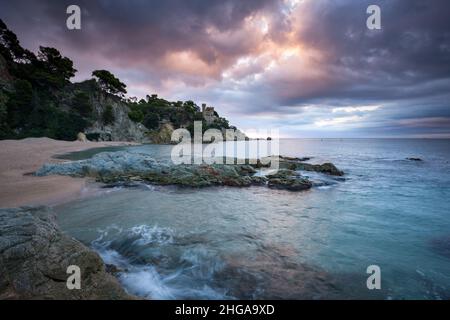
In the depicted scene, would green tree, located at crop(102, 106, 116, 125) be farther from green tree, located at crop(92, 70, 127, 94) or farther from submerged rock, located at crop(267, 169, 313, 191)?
submerged rock, located at crop(267, 169, 313, 191)

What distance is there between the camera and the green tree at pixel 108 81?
69.4m

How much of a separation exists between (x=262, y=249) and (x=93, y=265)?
16.2ft

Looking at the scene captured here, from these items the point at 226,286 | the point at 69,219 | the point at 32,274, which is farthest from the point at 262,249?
the point at 69,219

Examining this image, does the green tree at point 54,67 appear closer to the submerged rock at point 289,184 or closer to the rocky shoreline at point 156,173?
the rocky shoreline at point 156,173

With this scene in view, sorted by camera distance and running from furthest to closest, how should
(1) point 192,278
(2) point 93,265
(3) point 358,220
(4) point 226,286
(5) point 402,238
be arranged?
(3) point 358,220, (5) point 402,238, (1) point 192,278, (4) point 226,286, (2) point 93,265

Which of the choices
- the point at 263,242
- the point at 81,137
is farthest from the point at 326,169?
the point at 81,137

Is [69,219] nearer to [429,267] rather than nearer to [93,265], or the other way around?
[93,265]

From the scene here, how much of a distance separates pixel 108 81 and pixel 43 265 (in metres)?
79.4

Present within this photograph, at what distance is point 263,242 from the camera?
7.78 meters

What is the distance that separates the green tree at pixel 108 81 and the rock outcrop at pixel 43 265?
77871 millimetres

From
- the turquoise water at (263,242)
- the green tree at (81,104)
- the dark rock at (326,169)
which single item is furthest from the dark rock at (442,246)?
the green tree at (81,104)

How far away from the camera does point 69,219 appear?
9.03 metres

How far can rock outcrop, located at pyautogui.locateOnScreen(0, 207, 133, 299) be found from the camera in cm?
356

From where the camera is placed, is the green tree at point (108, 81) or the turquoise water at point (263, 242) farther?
the green tree at point (108, 81)
